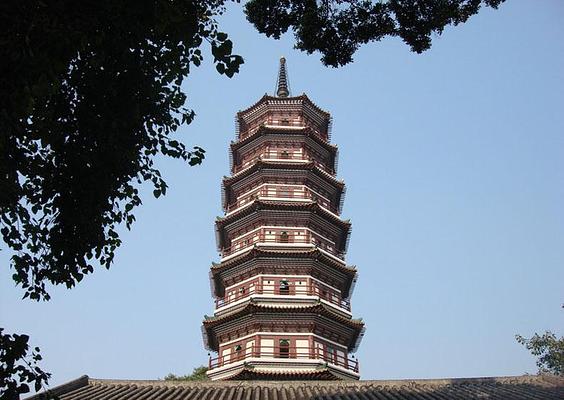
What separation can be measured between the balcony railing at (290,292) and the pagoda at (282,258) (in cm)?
5

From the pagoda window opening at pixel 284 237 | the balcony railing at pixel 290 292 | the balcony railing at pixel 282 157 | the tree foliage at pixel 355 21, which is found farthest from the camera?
the balcony railing at pixel 282 157

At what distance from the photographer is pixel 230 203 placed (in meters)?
30.0

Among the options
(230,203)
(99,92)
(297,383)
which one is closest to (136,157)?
(99,92)

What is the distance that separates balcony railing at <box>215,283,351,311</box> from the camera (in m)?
24.8

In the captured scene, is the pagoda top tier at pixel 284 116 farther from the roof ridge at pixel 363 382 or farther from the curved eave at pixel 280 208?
the roof ridge at pixel 363 382

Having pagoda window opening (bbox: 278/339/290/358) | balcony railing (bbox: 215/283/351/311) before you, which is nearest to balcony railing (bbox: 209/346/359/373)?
pagoda window opening (bbox: 278/339/290/358)

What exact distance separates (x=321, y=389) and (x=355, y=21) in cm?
1019

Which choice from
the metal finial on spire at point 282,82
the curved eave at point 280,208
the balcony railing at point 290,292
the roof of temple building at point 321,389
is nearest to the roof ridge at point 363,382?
the roof of temple building at point 321,389

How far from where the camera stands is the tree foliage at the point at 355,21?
29.8 ft

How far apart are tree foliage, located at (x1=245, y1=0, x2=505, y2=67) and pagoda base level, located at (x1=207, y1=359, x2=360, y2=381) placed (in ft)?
50.1

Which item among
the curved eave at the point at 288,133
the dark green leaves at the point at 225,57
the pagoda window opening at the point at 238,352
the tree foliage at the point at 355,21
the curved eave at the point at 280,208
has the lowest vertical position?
the pagoda window opening at the point at 238,352

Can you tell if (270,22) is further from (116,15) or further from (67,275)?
(67,275)

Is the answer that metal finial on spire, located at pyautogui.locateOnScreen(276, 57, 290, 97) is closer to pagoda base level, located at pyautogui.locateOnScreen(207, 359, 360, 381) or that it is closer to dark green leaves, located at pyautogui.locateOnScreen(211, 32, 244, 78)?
pagoda base level, located at pyautogui.locateOnScreen(207, 359, 360, 381)

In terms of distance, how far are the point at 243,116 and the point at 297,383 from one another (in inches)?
761
